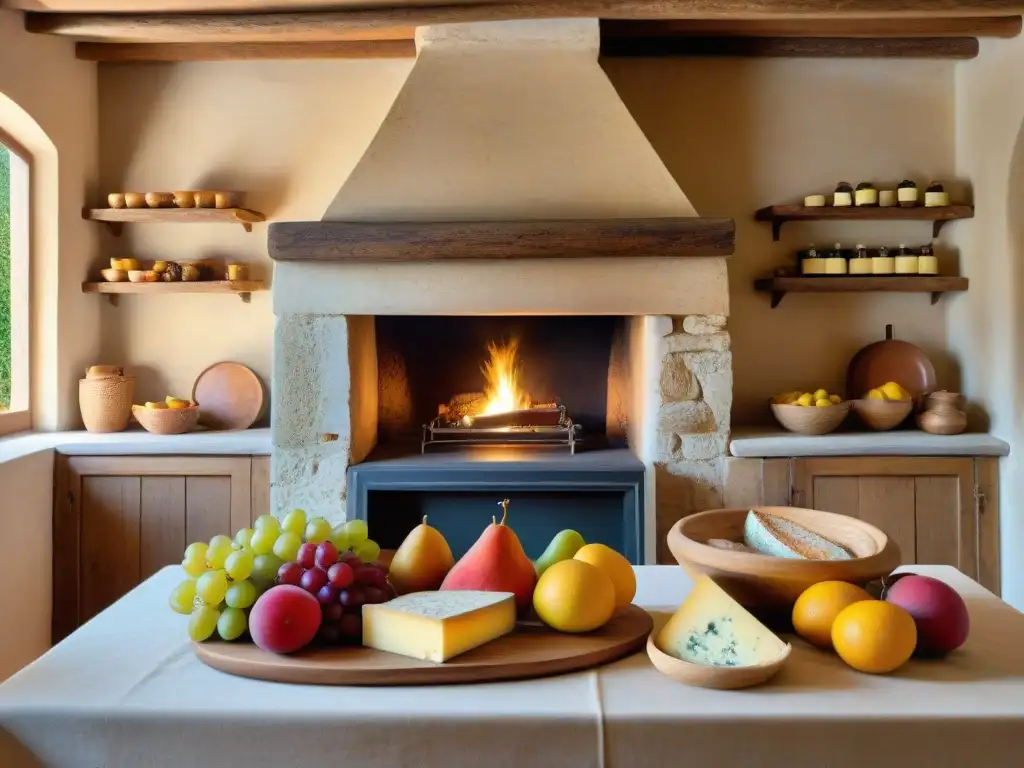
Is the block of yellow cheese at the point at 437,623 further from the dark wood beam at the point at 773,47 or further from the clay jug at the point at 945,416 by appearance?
the dark wood beam at the point at 773,47

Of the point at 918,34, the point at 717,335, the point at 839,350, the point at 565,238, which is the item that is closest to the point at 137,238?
the point at 565,238

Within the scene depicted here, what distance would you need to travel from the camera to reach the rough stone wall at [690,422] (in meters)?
3.02

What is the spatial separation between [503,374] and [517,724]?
110 inches

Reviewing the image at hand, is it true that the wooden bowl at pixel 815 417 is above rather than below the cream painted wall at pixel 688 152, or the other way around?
below

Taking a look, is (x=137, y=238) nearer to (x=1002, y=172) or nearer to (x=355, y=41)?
(x=355, y=41)

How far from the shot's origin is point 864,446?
9.98 feet

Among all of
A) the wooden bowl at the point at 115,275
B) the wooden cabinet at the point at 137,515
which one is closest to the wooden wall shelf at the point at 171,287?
the wooden bowl at the point at 115,275

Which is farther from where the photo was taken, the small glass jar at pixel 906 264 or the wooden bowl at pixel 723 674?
the small glass jar at pixel 906 264

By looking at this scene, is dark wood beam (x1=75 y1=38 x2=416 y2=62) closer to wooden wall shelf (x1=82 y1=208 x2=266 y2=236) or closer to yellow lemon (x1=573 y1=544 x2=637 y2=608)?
wooden wall shelf (x1=82 y1=208 x2=266 y2=236)

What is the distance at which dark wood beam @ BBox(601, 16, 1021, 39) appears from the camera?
3.29m

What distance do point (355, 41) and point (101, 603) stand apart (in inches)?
96.3

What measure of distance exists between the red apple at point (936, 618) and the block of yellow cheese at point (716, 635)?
0.20m

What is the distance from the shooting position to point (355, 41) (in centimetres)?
357

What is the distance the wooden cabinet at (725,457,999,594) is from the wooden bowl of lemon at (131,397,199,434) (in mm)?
2101
